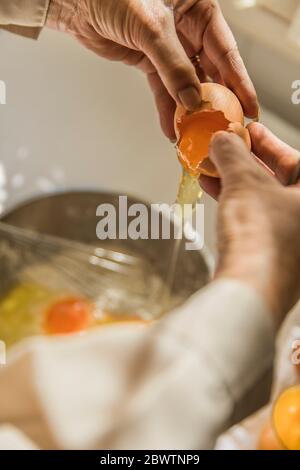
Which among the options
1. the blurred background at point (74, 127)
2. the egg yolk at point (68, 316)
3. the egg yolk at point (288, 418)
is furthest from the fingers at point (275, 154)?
the egg yolk at point (68, 316)

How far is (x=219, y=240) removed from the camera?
1.36ft

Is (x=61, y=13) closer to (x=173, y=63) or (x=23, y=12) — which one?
(x=23, y=12)

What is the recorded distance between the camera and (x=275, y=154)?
566 millimetres

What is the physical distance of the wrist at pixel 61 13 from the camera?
2.22 feet

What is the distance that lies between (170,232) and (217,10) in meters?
0.45

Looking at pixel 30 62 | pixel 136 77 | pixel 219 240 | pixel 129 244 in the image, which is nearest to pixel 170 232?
pixel 129 244

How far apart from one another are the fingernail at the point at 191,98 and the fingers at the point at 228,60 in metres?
0.07

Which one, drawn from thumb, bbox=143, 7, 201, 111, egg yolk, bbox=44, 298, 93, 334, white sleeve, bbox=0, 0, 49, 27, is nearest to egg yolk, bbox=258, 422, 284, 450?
thumb, bbox=143, 7, 201, 111

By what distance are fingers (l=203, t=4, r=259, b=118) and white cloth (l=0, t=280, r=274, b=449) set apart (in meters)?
0.31

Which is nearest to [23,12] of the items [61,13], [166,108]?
[61,13]

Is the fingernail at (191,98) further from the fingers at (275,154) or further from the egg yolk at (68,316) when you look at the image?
the egg yolk at (68,316)

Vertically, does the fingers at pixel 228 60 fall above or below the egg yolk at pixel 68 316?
above
